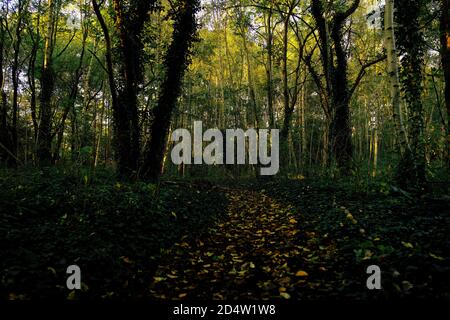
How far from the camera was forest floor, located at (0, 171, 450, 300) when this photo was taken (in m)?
2.93

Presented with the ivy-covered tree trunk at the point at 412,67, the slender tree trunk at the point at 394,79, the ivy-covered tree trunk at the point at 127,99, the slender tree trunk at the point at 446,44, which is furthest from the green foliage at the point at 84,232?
the slender tree trunk at the point at 446,44

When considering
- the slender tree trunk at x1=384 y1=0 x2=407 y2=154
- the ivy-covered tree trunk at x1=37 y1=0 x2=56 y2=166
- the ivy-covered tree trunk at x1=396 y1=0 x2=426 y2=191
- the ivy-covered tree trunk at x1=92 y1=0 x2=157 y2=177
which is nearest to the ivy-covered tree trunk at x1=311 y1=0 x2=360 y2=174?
the ivy-covered tree trunk at x1=396 y1=0 x2=426 y2=191

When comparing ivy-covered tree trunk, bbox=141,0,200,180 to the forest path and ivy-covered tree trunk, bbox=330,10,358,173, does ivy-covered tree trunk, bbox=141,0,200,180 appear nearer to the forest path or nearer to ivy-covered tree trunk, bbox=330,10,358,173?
the forest path

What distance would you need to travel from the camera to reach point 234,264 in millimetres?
4051

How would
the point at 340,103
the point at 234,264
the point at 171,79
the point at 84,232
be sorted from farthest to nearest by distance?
the point at 340,103, the point at 171,79, the point at 234,264, the point at 84,232

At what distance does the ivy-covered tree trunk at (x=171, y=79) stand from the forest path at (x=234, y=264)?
13.4 ft

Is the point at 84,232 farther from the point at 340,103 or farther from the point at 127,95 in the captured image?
the point at 340,103

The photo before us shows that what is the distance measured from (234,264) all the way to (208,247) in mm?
855

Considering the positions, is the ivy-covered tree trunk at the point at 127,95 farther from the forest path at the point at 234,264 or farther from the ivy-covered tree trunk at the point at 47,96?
the forest path at the point at 234,264

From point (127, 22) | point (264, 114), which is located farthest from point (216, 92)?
point (127, 22)

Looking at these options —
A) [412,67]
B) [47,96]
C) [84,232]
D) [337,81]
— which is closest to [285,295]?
[84,232]

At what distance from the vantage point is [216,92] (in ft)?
79.4

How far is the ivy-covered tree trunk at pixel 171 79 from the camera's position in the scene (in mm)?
9406
